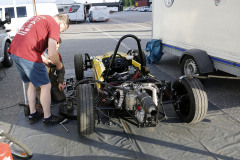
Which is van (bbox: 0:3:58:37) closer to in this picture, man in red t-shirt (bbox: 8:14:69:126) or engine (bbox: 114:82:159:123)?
man in red t-shirt (bbox: 8:14:69:126)

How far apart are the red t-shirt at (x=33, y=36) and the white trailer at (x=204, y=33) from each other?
132 inches

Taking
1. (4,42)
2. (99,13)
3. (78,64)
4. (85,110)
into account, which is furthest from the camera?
(99,13)

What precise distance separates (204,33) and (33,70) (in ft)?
12.9

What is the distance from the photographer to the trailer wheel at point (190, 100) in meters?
3.50

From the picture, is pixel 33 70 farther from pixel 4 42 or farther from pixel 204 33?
pixel 4 42

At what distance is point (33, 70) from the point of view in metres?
3.52

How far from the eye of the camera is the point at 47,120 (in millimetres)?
3896

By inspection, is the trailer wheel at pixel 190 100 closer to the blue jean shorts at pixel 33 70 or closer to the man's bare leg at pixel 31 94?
the blue jean shorts at pixel 33 70

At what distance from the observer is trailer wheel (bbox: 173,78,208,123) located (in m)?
3.50

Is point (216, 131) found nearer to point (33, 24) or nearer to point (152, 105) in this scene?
point (152, 105)

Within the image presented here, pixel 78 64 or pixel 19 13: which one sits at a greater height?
pixel 19 13

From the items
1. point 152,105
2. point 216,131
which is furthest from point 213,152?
point 152,105

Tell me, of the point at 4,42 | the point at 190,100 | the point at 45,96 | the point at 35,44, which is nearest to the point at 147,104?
the point at 190,100

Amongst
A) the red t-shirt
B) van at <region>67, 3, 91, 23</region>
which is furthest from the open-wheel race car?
van at <region>67, 3, 91, 23</region>
